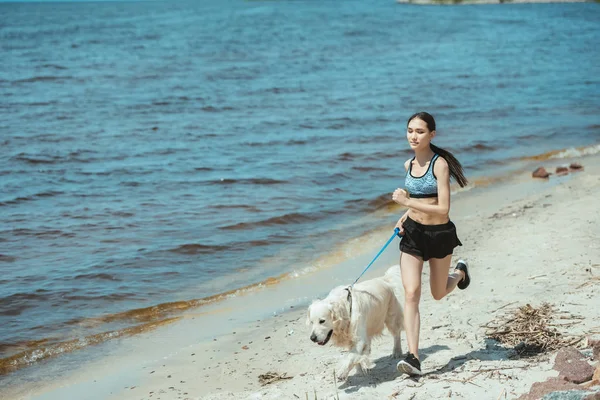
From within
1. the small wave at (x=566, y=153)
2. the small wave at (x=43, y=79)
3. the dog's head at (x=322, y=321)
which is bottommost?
the small wave at (x=566, y=153)

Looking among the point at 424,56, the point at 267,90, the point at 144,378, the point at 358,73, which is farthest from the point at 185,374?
the point at 424,56

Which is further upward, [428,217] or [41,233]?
[428,217]

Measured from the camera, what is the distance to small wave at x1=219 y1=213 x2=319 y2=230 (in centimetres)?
1128

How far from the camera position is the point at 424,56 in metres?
35.4

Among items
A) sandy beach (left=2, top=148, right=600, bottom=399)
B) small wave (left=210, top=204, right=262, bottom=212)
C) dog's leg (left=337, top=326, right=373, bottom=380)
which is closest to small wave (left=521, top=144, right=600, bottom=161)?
sandy beach (left=2, top=148, right=600, bottom=399)

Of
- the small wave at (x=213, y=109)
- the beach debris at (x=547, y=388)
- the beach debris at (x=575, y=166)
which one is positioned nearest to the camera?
the beach debris at (x=547, y=388)

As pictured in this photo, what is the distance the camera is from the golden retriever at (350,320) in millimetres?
5406

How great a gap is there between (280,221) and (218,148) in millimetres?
5879

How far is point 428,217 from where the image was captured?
531 cm

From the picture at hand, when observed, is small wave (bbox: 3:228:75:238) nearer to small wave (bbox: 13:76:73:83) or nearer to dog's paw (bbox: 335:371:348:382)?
dog's paw (bbox: 335:371:348:382)

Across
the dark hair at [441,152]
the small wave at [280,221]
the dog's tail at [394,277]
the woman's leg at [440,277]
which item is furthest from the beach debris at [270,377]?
the small wave at [280,221]

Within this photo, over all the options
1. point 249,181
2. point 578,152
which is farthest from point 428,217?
point 578,152

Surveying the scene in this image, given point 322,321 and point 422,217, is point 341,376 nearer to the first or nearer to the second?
point 322,321

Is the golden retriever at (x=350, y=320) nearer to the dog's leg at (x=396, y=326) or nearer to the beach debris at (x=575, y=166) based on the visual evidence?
the dog's leg at (x=396, y=326)
